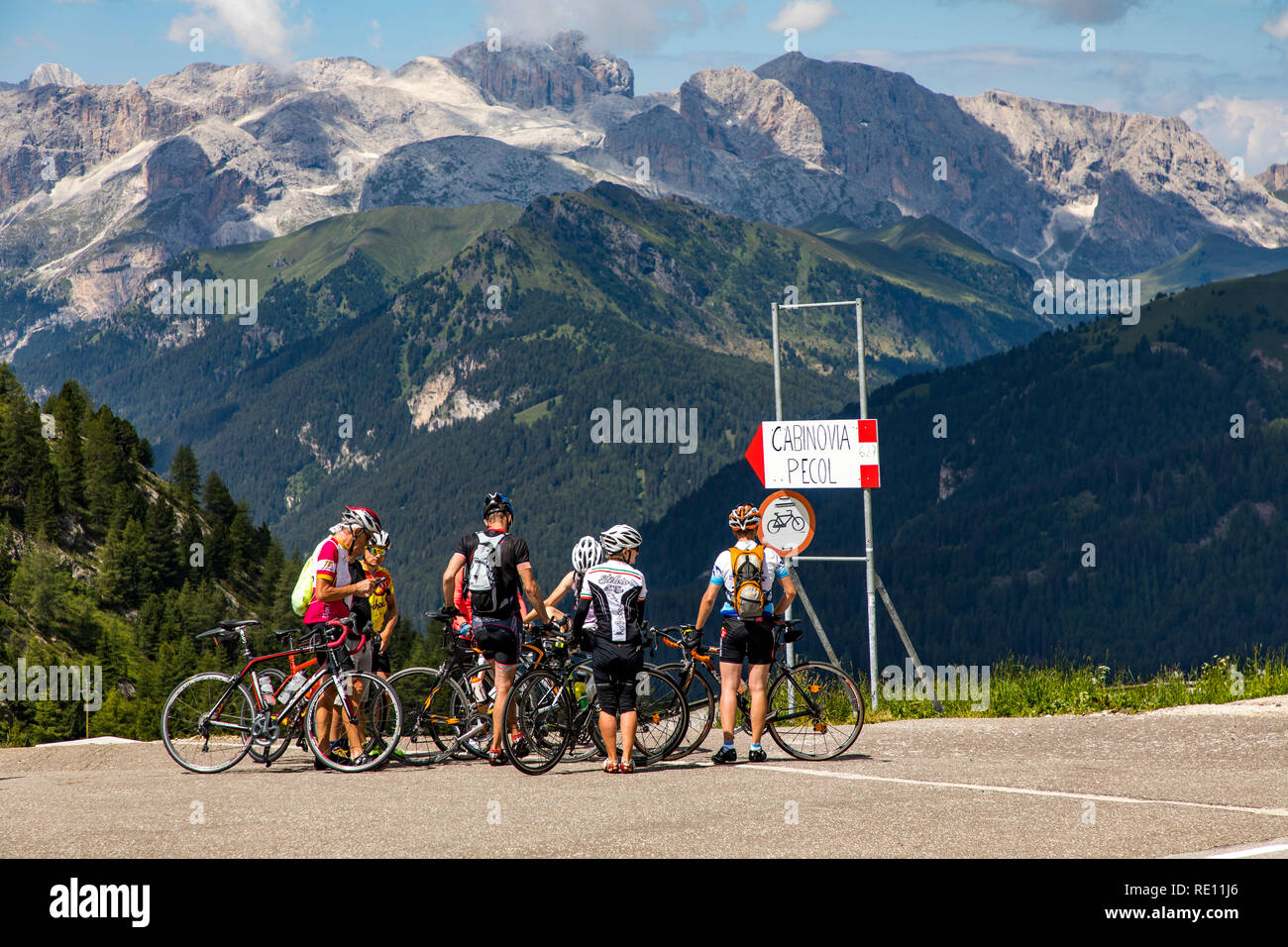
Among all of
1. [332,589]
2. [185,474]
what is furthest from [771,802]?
[185,474]

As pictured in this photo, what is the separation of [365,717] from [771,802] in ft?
18.0

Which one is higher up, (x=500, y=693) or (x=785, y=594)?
(x=785, y=594)

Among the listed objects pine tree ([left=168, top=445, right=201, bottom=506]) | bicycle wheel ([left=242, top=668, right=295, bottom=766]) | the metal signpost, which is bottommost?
bicycle wheel ([left=242, top=668, right=295, bottom=766])

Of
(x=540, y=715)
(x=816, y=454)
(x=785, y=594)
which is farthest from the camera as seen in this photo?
(x=816, y=454)

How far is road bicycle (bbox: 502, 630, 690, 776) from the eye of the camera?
1493 cm

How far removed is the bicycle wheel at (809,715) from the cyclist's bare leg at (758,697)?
29 cm

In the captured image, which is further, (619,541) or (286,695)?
(286,695)

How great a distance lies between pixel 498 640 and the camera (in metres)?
14.7

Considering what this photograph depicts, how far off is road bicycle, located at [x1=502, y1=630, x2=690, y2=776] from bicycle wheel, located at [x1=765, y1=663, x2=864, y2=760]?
1.26 metres

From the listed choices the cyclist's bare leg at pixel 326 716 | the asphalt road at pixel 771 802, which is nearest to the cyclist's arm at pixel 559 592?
the asphalt road at pixel 771 802

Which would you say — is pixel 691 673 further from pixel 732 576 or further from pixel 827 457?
pixel 827 457

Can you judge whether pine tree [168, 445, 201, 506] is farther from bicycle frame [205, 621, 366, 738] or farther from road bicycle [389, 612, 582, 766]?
road bicycle [389, 612, 582, 766]

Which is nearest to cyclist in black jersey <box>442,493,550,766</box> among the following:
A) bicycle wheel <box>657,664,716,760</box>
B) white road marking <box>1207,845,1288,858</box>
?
bicycle wheel <box>657,664,716,760</box>

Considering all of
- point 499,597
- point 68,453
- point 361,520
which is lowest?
point 499,597
